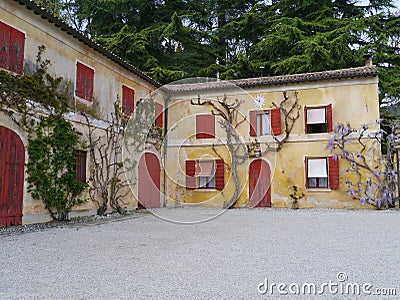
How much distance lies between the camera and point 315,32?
1900 cm

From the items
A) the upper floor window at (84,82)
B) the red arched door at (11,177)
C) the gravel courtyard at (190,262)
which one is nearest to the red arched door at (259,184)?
the gravel courtyard at (190,262)

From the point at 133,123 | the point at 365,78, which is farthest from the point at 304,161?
Answer: the point at 133,123

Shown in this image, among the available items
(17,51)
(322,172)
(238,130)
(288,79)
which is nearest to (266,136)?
(238,130)

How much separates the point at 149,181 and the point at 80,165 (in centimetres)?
413

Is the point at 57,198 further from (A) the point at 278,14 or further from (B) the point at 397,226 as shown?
(A) the point at 278,14

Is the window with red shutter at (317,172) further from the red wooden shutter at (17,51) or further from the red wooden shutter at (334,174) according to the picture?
the red wooden shutter at (17,51)

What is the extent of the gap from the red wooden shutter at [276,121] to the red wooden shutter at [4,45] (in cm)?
921

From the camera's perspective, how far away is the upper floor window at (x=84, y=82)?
31.0ft

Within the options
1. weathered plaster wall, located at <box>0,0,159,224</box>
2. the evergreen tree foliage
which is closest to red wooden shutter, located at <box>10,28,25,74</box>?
weathered plaster wall, located at <box>0,0,159,224</box>

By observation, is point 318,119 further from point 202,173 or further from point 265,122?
point 202,173

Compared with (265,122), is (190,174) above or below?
below

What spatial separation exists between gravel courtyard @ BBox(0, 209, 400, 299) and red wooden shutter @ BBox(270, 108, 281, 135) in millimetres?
6691

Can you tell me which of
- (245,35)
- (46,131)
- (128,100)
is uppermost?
(245,35)

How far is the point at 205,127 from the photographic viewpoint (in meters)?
14.4
